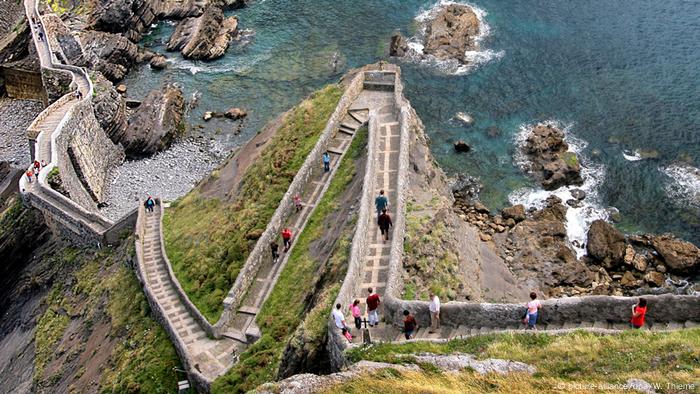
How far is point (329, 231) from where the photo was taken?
3766cm

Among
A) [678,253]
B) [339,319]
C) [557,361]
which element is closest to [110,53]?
[678,253]

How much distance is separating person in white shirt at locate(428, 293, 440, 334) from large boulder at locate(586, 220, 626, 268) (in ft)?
97.0

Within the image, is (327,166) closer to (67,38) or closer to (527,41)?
(527,41)

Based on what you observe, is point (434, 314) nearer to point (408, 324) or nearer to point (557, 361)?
point (408, 324)

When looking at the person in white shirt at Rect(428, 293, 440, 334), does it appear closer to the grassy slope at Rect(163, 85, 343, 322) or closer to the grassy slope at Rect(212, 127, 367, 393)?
the grassy slope at Rect(212, 127, 367, 393)

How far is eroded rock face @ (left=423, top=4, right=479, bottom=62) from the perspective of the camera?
266 ft

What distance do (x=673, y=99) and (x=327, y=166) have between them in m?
44.9

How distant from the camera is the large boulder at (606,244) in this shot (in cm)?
5206

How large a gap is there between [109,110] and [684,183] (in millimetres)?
56382

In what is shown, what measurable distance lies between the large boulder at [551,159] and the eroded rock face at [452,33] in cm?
1795

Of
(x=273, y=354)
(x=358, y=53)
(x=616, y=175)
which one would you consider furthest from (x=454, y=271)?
(x=358, y=53)

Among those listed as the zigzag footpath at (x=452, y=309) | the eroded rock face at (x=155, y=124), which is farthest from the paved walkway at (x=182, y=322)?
the eroded rock face at (x=155, y=124)

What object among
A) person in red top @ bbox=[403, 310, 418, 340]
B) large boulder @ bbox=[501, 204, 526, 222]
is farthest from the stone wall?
person in red top @ bbox=[403, 310, 418, 340]

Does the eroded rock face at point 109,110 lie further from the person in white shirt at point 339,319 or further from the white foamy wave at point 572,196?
the person in white shirt at point 339,319
